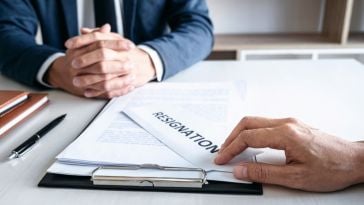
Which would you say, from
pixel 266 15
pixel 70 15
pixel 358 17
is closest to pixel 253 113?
pixel 70 15

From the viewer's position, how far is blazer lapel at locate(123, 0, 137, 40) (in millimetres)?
1053

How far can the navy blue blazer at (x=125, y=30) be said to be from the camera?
813 millimetres

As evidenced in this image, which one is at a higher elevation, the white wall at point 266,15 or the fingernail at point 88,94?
the fingernail at point 88,94

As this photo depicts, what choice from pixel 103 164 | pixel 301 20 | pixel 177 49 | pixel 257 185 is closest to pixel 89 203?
pixel 103 164

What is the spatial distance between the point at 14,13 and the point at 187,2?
0.52 meters

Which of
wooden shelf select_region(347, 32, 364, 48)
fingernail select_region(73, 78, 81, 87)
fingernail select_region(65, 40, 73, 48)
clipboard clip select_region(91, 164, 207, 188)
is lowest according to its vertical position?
wooden shelf select_region(347, 32, 364, 48)

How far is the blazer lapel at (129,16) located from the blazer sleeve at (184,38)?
13 centimetres

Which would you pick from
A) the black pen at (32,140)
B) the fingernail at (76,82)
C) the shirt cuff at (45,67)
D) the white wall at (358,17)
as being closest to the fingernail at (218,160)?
the black pen at (32,140)

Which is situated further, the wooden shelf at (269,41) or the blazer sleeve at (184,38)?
the wooden shelf at (269,41)

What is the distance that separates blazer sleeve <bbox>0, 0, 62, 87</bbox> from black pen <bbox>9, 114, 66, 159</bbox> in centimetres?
24

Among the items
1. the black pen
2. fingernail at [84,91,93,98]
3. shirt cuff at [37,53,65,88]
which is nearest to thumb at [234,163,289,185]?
the black pen

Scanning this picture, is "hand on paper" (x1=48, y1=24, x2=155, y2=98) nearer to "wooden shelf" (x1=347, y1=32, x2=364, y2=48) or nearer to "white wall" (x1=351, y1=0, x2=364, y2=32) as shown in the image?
"wooden shelf" (x1=347, y1=32, x2=364, y2=48)

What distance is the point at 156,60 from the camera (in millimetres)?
810

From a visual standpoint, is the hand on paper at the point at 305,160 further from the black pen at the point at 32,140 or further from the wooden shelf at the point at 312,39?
the wooden shelf at the point at 312,39
